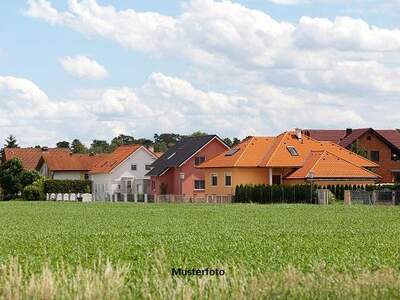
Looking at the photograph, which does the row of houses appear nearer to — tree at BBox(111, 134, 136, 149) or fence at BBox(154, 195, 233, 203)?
fence at BBox(154, 195, 233, 203)

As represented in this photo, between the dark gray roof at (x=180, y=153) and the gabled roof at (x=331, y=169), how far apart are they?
618 inches

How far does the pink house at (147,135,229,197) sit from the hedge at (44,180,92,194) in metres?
9.81

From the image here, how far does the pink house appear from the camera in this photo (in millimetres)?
85312

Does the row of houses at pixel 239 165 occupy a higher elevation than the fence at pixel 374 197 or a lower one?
higher

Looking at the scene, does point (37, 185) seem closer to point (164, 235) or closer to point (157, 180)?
point (157, 180)

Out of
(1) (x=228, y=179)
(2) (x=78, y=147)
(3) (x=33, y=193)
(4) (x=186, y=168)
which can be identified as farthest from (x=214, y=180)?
(2) (x=78, y=147)

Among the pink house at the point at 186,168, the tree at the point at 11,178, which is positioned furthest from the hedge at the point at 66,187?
the pink house at the point at 186,168

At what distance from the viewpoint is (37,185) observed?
307 ft

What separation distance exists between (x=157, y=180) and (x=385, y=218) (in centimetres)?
5104

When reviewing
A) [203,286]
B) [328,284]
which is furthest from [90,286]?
[328,284]

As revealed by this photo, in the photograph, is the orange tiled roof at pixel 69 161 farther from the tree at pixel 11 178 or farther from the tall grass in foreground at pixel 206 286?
the tall grass in foreground at pixel 206 286

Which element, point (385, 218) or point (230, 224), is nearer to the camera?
point (230, 224)

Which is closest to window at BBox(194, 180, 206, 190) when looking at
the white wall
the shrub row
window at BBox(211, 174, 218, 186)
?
window at BBox(211, 174, 218, 186)

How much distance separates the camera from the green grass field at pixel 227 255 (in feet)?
48.7
